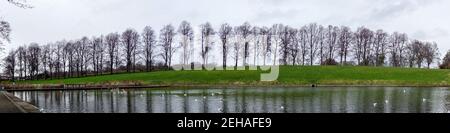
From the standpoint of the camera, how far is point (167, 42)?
117 metres

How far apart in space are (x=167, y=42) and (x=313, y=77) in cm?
3888

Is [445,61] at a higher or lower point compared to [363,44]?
lower

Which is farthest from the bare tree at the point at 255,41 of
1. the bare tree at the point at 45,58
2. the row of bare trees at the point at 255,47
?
the bare tree at the point at 45,58

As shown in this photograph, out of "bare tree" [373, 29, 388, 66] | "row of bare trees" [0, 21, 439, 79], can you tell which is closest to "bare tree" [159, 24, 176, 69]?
"row of bare trees" [0, 21, 439, 79]

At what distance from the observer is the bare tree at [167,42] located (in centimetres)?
11652

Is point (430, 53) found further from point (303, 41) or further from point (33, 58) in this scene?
point (33, 58)

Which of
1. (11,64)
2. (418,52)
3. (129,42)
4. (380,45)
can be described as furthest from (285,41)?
(11,64)

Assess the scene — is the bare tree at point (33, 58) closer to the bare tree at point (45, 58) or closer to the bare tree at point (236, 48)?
the bare tree at point (45, 58)

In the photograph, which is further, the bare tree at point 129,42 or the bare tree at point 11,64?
the bare tree at point 11,64

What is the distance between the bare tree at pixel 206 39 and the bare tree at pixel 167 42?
651cm

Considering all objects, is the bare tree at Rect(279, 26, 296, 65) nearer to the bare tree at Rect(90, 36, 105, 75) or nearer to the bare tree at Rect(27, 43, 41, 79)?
the bare tree at Rect(90, 36, 105, 75)
